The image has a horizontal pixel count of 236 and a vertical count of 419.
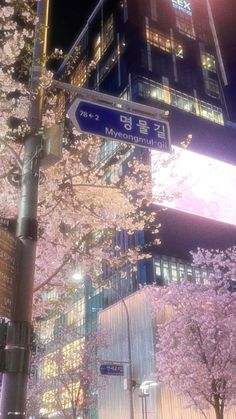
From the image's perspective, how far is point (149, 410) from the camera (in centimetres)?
3406

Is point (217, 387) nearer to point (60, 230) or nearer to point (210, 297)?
point (210, 297)

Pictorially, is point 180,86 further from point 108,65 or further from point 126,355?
point 126,355

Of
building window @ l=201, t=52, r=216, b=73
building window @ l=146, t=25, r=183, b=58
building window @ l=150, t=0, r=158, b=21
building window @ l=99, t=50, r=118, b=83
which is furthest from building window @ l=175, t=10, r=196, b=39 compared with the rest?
building window @ l=99, t=50, r=118, b=83

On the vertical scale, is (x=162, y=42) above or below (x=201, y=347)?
above

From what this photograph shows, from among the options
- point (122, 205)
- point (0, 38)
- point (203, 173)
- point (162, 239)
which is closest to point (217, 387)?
point (122, 205)

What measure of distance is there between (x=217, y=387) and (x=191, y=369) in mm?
2083

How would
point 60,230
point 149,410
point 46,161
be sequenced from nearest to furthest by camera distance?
1. point 46,161
2. point 60,230
3. point 149,410

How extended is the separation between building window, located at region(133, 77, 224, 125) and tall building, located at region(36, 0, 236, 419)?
0.57 feet

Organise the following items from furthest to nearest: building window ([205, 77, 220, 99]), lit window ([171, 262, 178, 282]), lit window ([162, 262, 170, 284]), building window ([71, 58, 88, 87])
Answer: building window ([71, 58, 88, 87])
building window ([205, 77, 220, 99])
lit window ([171, 262, 178, 282])
lit window ([162, 262, 170, 284])

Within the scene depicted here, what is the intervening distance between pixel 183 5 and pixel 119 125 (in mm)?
83339

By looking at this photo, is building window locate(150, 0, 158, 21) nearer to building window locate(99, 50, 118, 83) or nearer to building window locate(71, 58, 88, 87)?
building window locate(99, 50, 118, 83)

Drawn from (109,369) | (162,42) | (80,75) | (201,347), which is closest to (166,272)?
(201,347)

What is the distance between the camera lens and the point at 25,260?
5.00 meters

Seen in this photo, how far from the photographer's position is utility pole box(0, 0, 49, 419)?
172 inches
